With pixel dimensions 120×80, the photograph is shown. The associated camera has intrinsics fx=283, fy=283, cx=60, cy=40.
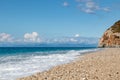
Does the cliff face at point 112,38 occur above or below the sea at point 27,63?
above

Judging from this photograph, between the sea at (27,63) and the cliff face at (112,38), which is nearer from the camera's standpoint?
the sea at (27,63)

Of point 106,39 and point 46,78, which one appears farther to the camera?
point 106,39

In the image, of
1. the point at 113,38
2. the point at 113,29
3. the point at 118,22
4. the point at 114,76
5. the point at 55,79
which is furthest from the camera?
the point at 118,22

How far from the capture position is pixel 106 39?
133 metres

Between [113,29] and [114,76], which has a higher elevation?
[113,29]

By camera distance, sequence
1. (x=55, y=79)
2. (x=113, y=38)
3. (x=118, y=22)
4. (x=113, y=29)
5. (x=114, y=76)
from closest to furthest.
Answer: (x=55, y=79), (x=114, y=76), (x=113, y=38), (x=113, y=29), (x=118, y=22)

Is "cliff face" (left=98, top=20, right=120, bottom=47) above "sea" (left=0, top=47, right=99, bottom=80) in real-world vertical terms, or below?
above

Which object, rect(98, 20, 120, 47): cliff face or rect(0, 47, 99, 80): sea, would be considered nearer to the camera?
rect(0, 47, 99, 80): sea

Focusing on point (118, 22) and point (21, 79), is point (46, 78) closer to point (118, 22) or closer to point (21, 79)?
point (21, 79)

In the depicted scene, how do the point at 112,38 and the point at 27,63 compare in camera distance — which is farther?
the point at 112,38

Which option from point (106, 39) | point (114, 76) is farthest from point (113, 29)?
point (114, 76)

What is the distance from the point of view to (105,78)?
14.3m

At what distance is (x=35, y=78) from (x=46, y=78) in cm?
59

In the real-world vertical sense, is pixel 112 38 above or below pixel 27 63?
above
